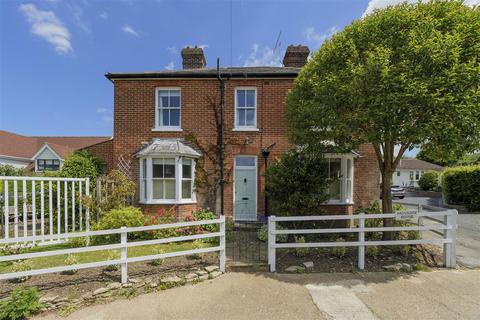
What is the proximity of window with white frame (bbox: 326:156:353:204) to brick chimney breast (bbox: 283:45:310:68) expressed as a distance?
5795mm

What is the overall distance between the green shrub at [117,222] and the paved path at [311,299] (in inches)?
135

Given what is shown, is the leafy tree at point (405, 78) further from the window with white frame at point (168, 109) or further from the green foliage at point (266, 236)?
the window with white frame at point (168, 109)

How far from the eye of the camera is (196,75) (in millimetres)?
10195

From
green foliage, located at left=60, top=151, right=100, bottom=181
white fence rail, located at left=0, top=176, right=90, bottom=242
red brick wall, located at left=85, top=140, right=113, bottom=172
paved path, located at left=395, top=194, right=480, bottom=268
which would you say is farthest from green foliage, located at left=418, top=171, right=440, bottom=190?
white fence rail, located at left=0, top=176, right=90, bottom=242

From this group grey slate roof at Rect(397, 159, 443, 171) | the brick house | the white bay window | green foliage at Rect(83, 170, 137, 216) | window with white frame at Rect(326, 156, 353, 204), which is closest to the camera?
green foliage at Rect(83, 170, 137, 216)

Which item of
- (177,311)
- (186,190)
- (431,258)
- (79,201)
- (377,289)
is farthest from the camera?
(186,190)

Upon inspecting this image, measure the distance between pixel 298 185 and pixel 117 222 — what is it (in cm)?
569

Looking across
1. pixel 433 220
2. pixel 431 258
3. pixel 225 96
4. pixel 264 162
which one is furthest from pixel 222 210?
pixel 433 220

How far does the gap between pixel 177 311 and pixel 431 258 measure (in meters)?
6.28

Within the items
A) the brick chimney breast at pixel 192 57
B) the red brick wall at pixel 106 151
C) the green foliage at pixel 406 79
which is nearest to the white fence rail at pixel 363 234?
the green foliage at pixel 406 79

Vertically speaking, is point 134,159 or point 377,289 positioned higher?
point 134,159

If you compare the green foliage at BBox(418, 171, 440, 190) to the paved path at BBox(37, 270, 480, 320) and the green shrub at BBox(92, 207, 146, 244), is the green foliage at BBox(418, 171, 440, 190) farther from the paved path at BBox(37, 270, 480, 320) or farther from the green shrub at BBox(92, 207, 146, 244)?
the green shrub at BBox(92, 207, 146, 244)

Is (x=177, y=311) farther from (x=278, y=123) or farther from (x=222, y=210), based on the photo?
(x=278, y=123)

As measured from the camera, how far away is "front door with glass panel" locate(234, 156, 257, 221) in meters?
10.1
